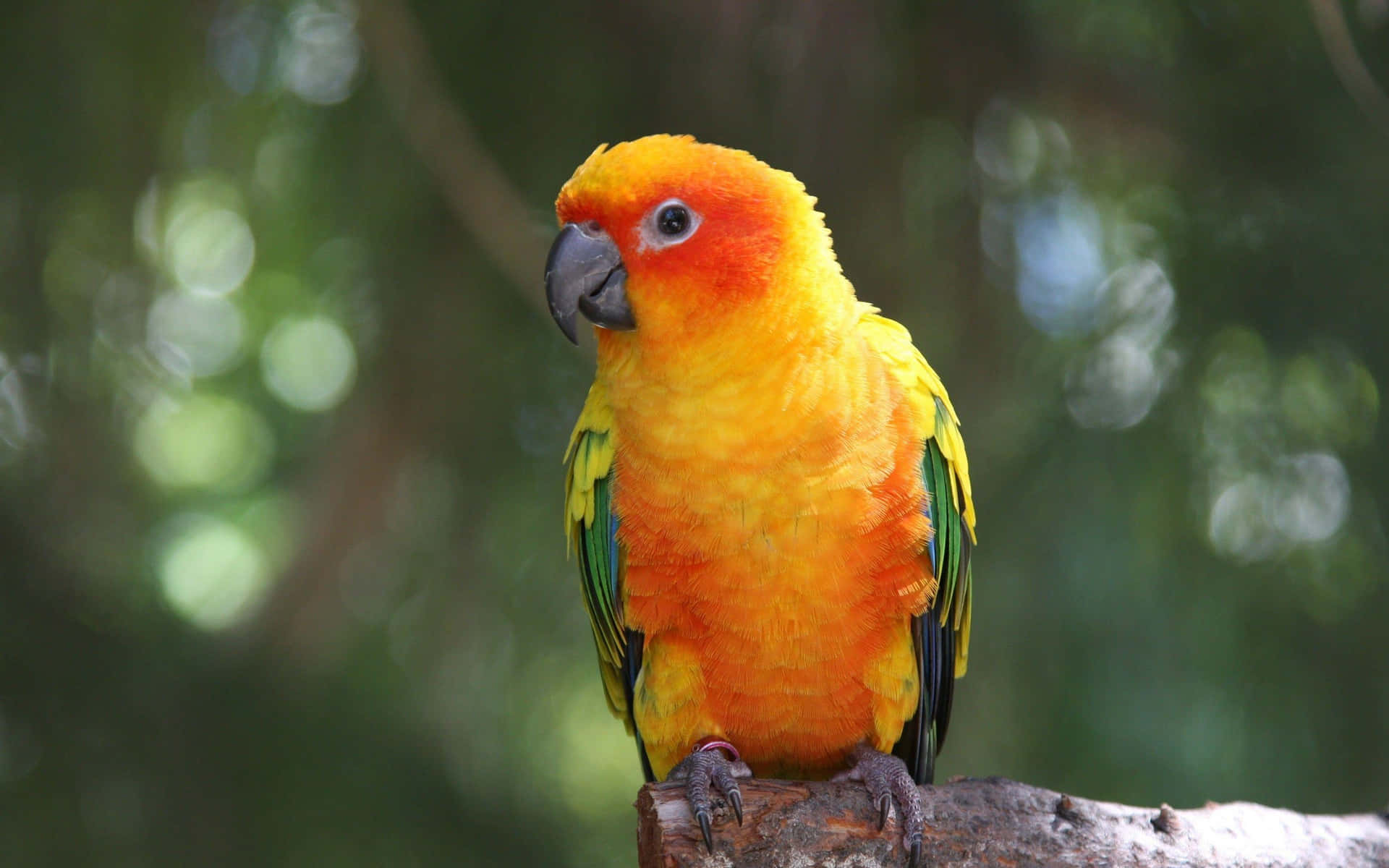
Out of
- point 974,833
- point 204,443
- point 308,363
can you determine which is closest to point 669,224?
point 974,833

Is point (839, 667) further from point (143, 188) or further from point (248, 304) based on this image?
point (248, 304)

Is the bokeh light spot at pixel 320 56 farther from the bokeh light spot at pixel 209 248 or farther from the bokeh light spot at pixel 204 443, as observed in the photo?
the bokeh light spot at pixel 204 443

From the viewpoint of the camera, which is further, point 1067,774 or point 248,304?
point 248,304

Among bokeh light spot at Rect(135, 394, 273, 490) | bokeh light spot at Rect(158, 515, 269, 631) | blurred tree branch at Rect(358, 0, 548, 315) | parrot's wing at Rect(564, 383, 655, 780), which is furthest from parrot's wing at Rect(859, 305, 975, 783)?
bokeh light spot at Rect(135, 394, 273, 490)

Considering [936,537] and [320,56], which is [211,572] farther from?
[936,537]

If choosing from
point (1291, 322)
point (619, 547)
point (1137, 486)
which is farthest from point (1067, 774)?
point (619, 547)

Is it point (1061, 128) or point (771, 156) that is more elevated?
point (1061, 128)

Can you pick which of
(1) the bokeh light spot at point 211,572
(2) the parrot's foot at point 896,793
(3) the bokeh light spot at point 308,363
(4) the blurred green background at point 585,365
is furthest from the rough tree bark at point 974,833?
(3) the bokeh light spot at point 308,363

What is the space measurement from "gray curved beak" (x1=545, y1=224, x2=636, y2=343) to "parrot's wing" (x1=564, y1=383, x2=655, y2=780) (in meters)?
0.23

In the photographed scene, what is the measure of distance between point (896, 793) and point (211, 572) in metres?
5.20

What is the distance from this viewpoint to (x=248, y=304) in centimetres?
491

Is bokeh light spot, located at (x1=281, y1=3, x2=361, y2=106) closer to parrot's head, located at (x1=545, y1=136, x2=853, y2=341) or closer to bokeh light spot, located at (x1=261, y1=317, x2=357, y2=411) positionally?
bokeh light spot, located at (x1=261, y1=317, x2=357, y2=411)

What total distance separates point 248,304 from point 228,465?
6.47 feet

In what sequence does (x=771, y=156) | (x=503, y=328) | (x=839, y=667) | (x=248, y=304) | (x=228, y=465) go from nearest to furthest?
(x=839, y=667), (x=771, y=156), (x=503, y=328), (x=248, y=304), (x=228, y=465)
